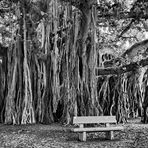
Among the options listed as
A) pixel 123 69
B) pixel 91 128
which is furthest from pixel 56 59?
pixel 91 128

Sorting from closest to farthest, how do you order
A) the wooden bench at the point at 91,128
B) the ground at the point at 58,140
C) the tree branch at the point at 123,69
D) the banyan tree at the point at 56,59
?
the ground at the point at 58,140 < the wooden bench at the point at 91,128 < the banyan tree at the point at 56,59 < the tree branch at the point at 123,69

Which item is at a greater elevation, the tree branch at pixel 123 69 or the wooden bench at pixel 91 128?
the tree branch at pixel 123 69

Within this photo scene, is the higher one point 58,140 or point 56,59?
point 56,59

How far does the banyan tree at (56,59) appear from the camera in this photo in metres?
7.05

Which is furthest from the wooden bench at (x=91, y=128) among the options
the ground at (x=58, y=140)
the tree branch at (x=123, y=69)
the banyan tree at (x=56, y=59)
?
the tree branch at (x=123, y=69)

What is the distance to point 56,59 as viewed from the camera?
24.4ft

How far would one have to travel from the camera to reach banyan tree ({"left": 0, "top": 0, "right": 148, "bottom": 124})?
7.05 m

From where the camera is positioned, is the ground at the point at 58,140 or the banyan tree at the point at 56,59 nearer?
the ground at the point at 58,140

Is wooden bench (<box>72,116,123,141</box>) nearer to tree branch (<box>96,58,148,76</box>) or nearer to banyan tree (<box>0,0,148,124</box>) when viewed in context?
banyan tree (<box>0,0,148,124</box>)

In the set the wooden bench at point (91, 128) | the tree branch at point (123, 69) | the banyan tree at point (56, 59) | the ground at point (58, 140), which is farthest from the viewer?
the tree branch at point (123, 69)

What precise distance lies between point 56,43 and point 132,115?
470 centimetres

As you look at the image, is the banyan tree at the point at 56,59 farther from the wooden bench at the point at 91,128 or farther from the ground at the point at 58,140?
the wooden bench at the point at 91,128

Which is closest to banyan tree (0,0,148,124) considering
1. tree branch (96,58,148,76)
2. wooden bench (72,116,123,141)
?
tree branch (96,58,148,76)

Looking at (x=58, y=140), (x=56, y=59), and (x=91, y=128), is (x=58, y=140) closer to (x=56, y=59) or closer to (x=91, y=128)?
(x=91, y=128)
